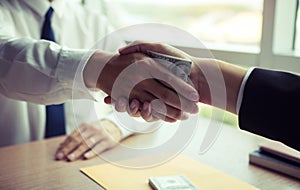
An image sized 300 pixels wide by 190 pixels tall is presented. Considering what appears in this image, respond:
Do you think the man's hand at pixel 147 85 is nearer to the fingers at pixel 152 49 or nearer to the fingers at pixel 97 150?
the fingers at pixel 152 49

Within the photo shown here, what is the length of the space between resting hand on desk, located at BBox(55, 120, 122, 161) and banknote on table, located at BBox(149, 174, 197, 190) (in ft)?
0.74

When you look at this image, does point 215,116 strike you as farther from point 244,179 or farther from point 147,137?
point 147,137

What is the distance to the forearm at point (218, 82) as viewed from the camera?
77 cm

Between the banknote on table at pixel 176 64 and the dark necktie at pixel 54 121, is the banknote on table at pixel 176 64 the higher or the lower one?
the higher one

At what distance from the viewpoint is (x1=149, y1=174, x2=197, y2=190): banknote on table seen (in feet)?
2.45

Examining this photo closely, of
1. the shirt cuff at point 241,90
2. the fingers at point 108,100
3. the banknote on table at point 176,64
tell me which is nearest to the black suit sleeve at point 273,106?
the shirt cuff at point 241,90

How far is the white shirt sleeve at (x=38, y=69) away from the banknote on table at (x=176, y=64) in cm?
18

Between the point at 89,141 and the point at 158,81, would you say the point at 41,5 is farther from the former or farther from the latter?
the point at 158,81

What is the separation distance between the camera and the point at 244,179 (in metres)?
0.82

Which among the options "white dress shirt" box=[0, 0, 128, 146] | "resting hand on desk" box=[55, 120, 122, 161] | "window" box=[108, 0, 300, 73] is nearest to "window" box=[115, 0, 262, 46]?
"window" box=[108, 0, 300, 73]

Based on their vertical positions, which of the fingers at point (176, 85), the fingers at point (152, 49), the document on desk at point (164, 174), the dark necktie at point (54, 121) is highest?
the fingers at point (152, 49)

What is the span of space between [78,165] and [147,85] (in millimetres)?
255

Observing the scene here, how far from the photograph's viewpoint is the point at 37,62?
87cm

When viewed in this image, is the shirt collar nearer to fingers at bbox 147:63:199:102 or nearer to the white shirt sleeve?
the white shirt sleeve
